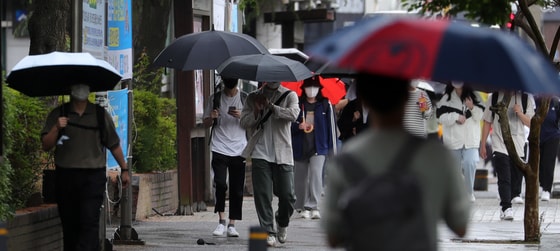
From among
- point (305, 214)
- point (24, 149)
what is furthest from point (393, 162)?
point (305, 214)

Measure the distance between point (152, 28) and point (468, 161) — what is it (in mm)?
4691

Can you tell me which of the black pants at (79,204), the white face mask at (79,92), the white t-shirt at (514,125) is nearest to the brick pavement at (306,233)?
the white t-shirt at (514,125)

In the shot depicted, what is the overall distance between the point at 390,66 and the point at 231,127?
932 cm

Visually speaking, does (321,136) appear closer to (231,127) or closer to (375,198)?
(231,127)

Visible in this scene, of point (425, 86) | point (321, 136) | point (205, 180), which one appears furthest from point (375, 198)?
point (425, 86)

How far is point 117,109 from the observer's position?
12797 millimetres

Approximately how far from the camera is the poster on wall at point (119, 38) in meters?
12.7

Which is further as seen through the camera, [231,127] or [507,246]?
[231,127]

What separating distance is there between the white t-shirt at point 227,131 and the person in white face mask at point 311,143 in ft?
7.10

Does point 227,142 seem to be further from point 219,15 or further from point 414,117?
point 219,15

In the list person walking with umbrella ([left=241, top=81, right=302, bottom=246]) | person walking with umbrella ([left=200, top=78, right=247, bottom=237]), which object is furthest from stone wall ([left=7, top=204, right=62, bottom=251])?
person walking with umbrella ([left=200, top=78, right=247, bottom=237])

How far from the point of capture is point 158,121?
672 inches

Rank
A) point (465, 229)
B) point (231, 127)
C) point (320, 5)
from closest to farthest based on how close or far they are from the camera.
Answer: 1. point (465, 229)
2. point (231, 127)
3. point (320, 5)

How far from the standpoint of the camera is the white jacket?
1858 cm
